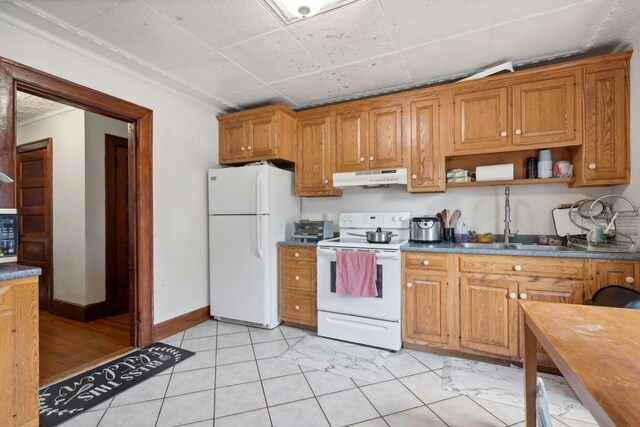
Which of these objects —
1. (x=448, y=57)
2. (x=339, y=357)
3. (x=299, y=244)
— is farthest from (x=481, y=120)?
(x=339, y=357)

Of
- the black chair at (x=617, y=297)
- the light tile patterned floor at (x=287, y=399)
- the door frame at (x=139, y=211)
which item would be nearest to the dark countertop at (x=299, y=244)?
the light tile patterned floor at (x=287, y=399)

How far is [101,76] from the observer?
2.42 metres

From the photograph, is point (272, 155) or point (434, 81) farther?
point (272, 155)

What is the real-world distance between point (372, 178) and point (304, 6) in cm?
159

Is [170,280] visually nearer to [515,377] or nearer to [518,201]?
[515,377]

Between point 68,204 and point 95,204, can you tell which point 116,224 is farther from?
point 68,204

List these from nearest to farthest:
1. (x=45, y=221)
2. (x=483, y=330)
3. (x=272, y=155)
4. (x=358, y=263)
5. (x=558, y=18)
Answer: (x=558, y=18) < (x=483, y=330) < (x=358, y=263) < (x=272, y=155) < (x=45, y=221)

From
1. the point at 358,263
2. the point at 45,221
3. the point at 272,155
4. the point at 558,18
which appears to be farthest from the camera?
the point at 45,221

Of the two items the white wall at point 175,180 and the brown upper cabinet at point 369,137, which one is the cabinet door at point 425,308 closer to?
the brown upper cabinet at point 369,137

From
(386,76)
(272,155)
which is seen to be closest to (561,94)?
(386,76)

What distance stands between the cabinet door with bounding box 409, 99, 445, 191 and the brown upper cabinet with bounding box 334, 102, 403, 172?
0.14m

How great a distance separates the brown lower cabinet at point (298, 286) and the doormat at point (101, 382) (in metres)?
1.01

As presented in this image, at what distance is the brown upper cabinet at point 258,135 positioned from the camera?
10.5ft

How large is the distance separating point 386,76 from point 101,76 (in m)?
2.42
